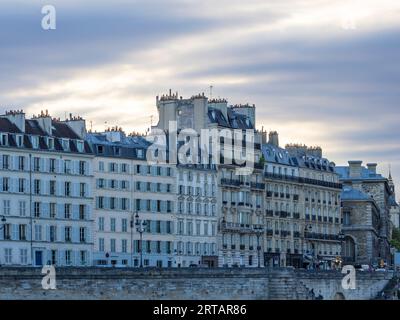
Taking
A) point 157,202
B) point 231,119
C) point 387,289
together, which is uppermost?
point 231,119

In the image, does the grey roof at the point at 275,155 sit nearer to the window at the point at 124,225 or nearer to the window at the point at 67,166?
the window at the point at 124,225

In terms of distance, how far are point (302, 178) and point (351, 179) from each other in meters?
43.0

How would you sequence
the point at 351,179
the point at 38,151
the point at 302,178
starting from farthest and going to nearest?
the point at 351,179 → the point at 302,178 → the point at 38,151

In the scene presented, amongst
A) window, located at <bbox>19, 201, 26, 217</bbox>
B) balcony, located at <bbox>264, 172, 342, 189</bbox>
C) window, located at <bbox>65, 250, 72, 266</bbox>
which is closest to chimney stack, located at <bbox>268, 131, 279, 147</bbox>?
balcony, located at <bbox>264, 172, 342, 189</bbox>

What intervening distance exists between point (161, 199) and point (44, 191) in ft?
38.2

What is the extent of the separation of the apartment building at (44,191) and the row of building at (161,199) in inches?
2.3

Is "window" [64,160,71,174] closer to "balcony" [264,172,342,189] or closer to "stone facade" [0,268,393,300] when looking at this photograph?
"stone facade" [0,268,393,300]

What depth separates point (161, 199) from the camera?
291 ft

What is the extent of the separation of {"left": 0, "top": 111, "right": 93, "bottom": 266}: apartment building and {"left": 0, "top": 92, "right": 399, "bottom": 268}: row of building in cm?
6

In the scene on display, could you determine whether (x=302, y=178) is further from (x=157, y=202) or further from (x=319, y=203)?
(x=157, y=202)

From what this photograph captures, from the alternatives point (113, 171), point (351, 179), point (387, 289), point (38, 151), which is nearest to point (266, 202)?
point (387, 289)

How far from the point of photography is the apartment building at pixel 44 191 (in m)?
76.4

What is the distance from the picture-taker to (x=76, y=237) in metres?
80.8
